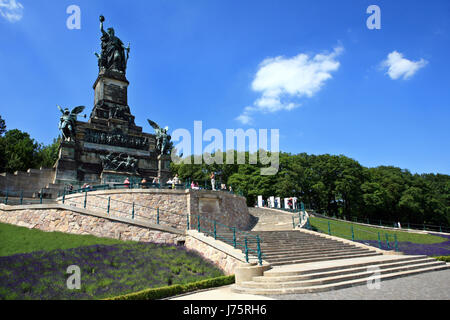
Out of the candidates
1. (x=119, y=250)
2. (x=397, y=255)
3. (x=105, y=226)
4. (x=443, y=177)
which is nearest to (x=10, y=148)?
(x=105, y=226)

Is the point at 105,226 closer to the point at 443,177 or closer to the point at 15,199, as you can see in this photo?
the point at 15,199

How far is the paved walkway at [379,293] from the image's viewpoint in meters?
8.41

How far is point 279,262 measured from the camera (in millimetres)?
12633

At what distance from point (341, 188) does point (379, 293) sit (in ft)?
125

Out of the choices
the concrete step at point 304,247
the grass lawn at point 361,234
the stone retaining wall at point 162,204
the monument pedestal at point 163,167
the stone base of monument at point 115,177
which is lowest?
the grass lawn at point 361,234

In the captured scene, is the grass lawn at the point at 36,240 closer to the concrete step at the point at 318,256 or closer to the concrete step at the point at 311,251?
the concrete step at the point at 311,251

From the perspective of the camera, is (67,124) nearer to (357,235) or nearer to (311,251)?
(311,251)

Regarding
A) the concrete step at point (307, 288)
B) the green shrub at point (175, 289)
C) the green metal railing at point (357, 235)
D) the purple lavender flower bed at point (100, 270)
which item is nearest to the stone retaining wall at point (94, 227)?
the purple lavender flower bed at point (100, 270)

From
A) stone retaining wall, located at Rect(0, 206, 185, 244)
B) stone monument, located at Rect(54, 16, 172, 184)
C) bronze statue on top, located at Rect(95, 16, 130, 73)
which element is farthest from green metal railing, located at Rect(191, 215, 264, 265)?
bronze statue on top, located at Rect(95, 16, 130, 73)

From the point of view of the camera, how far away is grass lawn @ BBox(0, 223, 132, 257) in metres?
11.9

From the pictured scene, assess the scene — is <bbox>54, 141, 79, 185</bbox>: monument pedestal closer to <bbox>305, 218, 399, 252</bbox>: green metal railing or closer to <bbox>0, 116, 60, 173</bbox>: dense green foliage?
<bbox>0, 116, 60, 173</bbox>: dense green foliage

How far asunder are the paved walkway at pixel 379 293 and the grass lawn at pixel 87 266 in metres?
1.51

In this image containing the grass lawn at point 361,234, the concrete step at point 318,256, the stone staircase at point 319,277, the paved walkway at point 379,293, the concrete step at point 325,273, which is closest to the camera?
the paved walkway at point 379,293

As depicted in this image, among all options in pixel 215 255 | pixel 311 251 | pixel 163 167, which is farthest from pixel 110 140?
pixel 311 251
